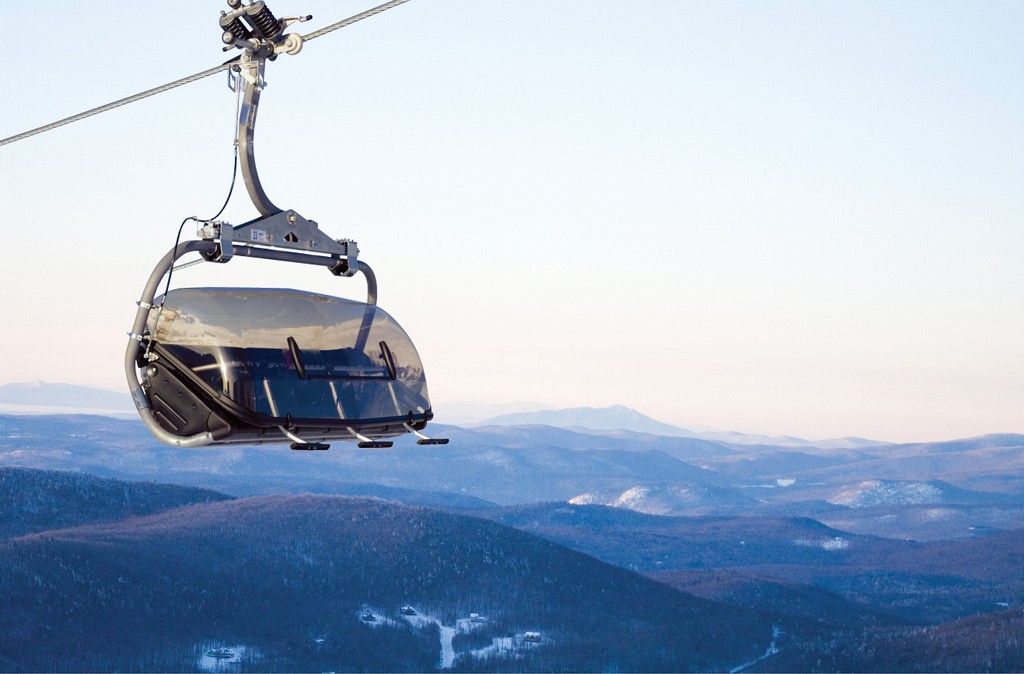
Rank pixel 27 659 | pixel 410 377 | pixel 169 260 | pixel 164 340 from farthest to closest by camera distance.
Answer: pixel 27 659 → pixel 410 377 → pixel 164 340 → pixel 169 260

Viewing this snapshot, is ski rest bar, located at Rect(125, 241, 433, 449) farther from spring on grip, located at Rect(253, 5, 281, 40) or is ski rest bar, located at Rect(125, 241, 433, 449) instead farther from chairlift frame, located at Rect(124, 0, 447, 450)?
spring on grip, located at Rect(253, 5, 281, 40)

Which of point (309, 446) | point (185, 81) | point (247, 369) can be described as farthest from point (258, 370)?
point (185, 81)

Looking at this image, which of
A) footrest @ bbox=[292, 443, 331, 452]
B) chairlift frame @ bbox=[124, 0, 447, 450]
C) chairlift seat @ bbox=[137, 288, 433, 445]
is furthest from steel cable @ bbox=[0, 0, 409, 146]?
footrest @ bbox=[292, 443, 331, 452]

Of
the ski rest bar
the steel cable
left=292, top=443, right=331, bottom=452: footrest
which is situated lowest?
left=292, top=443, right=331, bottom=452: footrest

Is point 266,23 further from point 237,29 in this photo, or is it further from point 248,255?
point 248,255

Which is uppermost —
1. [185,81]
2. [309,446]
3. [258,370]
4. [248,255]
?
[185,81]

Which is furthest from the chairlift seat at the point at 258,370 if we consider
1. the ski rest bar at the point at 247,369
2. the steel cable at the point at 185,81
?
the steel cable at the point at 185,81

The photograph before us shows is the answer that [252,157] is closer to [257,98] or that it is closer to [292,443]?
[257,98]

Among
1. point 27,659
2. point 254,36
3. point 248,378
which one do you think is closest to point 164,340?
point 248,378

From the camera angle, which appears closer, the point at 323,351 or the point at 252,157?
the point at 252,157
